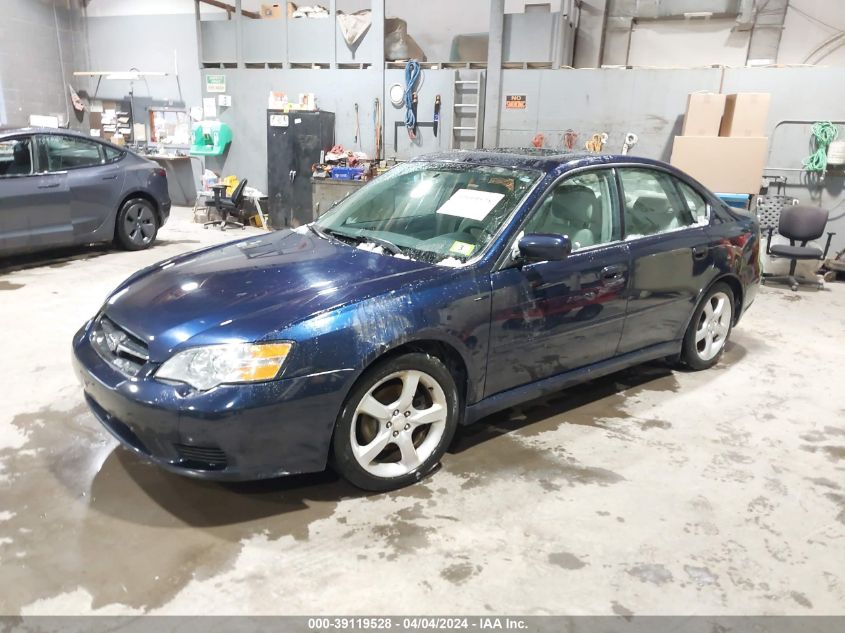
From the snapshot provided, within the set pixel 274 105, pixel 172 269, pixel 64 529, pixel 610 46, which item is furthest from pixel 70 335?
pixel 610 46

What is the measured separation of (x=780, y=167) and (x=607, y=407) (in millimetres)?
5456

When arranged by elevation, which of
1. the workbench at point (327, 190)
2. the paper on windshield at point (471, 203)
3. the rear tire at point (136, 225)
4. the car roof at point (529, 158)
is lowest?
the rear tire at point (136, 225)

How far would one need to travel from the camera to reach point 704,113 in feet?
23.2

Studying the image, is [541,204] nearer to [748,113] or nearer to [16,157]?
[16,157]

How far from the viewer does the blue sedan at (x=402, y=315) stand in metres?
2.20

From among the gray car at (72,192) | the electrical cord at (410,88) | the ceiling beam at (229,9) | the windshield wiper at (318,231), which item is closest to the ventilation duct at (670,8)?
the electrical cord at (410,88)

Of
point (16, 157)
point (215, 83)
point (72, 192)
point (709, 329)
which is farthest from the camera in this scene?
point (215, 83)

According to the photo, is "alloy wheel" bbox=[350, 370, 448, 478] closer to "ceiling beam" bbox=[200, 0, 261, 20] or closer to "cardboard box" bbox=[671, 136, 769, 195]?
"cardboard box" bbox=[671, 136, 769, 195]

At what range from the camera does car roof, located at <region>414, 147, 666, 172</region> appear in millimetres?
3078

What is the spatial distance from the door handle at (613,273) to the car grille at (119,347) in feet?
6.78

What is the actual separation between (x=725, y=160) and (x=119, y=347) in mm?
6661

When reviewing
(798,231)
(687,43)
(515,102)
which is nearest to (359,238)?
(798,231)

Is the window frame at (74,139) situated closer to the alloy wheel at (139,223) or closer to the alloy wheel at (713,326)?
the alloy wheel at (139,223)

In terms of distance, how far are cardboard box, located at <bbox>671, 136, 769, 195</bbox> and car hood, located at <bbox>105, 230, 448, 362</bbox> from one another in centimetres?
546
